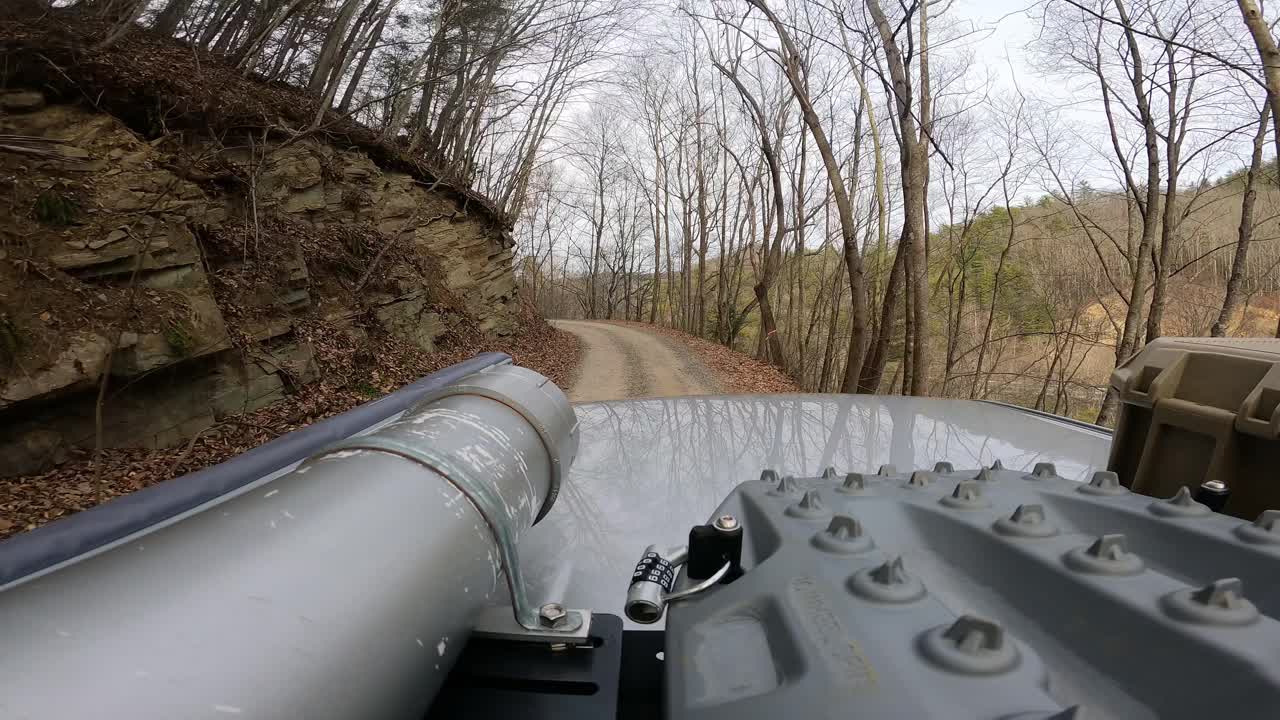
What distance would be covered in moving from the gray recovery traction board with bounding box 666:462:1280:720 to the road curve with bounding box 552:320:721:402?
8.31 m

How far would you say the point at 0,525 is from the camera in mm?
4617

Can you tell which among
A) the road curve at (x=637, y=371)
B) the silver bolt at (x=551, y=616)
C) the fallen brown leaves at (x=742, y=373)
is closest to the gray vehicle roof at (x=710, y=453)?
the silver bolt at (x=551, y=616)

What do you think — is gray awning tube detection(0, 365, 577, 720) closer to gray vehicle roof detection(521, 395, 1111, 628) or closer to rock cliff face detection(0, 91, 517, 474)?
gray vehicle roof detection(521, 395, 1111, 628)

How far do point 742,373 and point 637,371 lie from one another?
315 cm

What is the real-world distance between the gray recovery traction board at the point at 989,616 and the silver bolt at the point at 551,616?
23 cm

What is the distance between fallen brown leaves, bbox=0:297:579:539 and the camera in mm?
5086

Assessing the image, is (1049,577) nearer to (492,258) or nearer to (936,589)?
(936,589)

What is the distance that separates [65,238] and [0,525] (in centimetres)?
305

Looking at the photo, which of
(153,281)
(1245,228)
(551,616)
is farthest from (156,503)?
(1245,228)

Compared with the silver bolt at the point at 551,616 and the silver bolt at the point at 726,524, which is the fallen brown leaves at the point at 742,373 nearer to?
the silver bolt at the point at 726,524

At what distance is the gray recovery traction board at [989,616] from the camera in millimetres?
788

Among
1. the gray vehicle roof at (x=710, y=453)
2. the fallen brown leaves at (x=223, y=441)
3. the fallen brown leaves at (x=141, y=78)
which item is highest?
the fallen brown leaves at (x=141, y=78)

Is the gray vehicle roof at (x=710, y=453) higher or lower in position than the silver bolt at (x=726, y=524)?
lower

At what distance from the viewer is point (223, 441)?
6.71m
